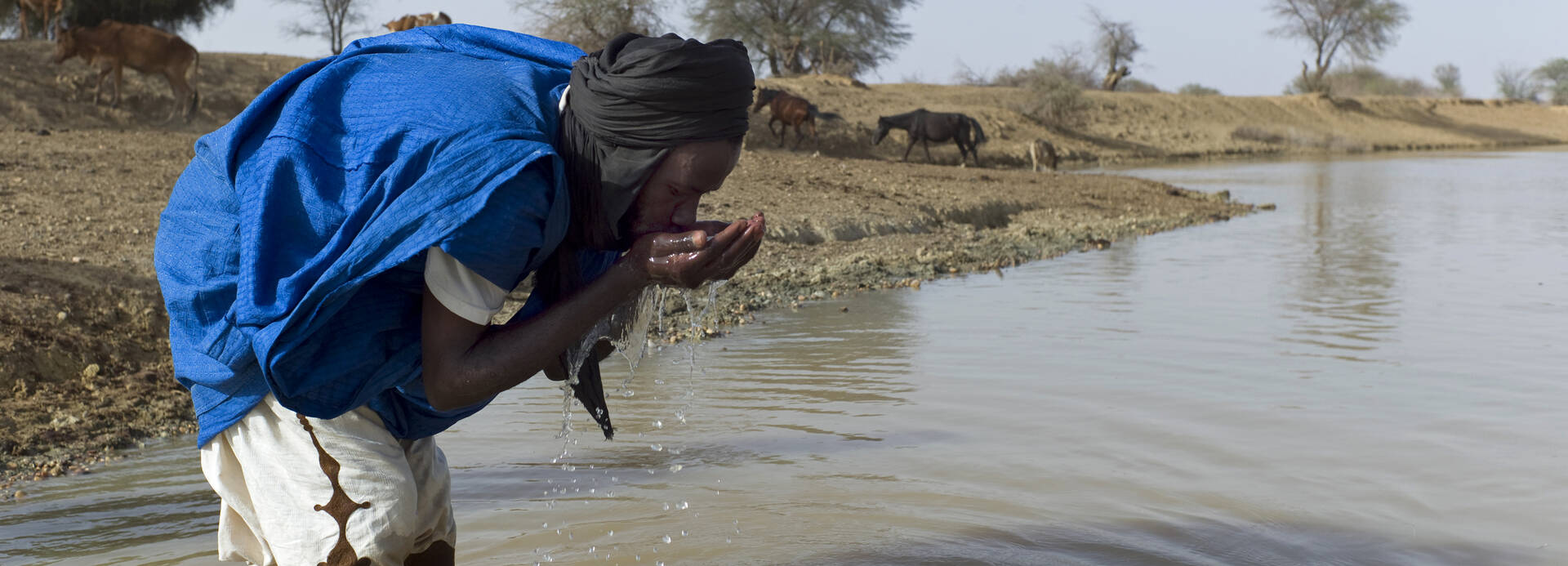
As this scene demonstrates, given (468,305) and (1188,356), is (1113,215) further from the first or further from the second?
(468,305)

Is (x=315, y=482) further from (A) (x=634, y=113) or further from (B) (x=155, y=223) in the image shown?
(B) (x=155, y=223)

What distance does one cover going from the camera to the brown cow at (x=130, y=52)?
12.6 m

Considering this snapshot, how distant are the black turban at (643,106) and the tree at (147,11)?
17.0 metres

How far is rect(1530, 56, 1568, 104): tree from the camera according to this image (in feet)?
187

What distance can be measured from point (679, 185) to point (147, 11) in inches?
781

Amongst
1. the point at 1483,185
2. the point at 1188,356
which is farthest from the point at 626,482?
the point at 1483,185

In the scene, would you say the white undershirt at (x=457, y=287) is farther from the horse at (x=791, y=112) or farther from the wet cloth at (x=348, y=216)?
the horse at (x=791, y=112)

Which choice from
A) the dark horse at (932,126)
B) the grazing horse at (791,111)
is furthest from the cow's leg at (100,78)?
the dark horse at (932,126)

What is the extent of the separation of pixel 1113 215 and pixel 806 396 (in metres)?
8.31

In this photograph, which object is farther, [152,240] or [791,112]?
[791,112]

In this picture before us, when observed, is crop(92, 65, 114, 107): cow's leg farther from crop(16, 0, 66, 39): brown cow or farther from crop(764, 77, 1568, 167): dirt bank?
crop(764, 77, 1568, 167): dirt bank

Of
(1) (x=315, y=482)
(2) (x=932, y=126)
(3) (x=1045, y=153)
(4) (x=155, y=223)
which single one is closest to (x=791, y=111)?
(2) (x=932, y=126)

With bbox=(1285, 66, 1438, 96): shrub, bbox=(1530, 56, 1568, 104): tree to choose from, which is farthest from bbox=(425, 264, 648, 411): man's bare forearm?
bbox=(1530, 56, 1568, 104): tree

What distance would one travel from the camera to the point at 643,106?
63.1 inches
